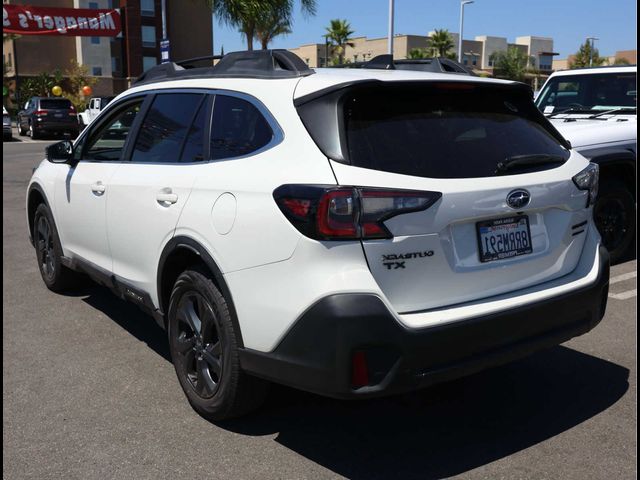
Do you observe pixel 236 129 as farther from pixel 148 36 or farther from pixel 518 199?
pixel 148 36

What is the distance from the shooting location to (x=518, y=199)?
10.9 feet

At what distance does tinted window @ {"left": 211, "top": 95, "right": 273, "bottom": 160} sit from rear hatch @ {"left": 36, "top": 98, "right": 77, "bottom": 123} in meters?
28.7

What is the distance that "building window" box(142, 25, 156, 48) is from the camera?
59.3 meters

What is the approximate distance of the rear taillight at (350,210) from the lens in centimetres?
293

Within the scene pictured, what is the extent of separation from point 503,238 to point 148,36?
60924 millimetres

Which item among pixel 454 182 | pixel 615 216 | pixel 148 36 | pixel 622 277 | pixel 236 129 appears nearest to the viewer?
pixel 454 182

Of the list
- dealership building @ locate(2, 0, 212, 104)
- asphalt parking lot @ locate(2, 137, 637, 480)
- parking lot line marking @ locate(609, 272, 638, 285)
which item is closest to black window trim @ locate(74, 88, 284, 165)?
asphalt parking lot @ locate(2, 137, 637, 480)

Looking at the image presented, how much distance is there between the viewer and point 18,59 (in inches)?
2093

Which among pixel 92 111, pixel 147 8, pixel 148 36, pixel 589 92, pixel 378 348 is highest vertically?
pixel 147 8

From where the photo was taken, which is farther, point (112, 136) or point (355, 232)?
point (112, 136)

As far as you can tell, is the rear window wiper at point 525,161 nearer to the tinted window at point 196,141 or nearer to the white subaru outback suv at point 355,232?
the white subaru outback suv at point 355,232

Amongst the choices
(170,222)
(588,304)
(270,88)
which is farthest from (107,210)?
(588,304)

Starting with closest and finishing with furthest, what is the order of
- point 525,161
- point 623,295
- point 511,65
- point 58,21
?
point 525,161
point 623,295
point 58,21
point 511,65

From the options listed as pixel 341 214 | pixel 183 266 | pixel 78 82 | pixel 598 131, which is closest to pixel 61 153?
pixel 183 266
